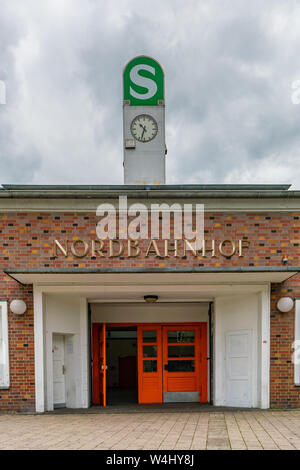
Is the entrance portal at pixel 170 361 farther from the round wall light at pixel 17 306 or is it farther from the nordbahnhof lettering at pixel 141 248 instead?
the nordbahnhof lettering at pixel 141 248

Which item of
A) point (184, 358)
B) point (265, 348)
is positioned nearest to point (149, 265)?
point (265, 348)

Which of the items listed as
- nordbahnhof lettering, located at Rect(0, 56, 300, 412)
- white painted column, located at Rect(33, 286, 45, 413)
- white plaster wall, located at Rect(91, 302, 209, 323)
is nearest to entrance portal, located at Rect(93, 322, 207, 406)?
white plaster wall, located at Rect(91, 302, 209, 323)

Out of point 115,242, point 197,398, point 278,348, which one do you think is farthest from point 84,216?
point 197,398

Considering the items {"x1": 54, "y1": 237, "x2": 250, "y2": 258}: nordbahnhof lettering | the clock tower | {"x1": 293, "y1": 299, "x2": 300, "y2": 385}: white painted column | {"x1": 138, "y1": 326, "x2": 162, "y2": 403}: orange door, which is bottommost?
{"x1": 138, "y1": 326, "x2": 162, "y2": 403}: orange door

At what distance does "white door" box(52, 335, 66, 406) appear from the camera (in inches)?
353

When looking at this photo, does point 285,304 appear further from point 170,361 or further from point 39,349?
point 39,349

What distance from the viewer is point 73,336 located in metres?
9.30

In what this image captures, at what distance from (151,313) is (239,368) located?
9.22 feet

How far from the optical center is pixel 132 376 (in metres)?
15.9

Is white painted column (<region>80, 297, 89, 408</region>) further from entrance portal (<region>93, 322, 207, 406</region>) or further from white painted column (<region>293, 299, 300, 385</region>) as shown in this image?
white painted column (<region>293, 299, 300, 385</region>)

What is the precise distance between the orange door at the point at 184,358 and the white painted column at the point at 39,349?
12.4ft

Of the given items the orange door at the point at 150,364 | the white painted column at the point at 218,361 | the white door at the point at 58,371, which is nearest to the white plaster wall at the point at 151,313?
the orange door at the point at 150,364

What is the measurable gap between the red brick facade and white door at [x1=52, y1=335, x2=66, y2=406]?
3.05 ft

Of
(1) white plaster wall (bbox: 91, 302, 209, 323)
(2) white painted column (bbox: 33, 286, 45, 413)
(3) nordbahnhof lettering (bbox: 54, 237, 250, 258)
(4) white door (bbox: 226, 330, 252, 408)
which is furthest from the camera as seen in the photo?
(1) white plaster wall (bbox: 91, 302, 209, 323)
